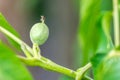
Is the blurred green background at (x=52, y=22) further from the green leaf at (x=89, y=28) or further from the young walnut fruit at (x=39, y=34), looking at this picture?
the young walnut fruit at (x=39, y=34)

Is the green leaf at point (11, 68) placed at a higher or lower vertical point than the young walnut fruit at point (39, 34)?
lower

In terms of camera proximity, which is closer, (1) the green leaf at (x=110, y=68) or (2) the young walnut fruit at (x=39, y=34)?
(1) the green leaf at (x=110, y=68)

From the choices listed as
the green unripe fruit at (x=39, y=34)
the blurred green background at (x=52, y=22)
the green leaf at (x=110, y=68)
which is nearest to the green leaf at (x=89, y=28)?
the green unripe fruit at (x=39, y=34)

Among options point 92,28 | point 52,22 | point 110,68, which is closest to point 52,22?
point 52,22

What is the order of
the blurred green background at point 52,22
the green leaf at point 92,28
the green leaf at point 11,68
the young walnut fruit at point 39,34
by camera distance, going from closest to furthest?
the green leaf at point 11,68, the young walnut fruit at point 39,34, the green leaf at point 92,28, the blurred green background at point 52,22

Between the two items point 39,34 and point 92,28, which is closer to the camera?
point 39,34

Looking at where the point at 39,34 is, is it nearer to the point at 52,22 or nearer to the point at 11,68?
the point at 11,68

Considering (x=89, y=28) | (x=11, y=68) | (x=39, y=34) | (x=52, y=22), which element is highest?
(x=52, y=22)

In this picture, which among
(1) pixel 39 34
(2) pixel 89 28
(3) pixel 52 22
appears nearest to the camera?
(1) pixel 39 34

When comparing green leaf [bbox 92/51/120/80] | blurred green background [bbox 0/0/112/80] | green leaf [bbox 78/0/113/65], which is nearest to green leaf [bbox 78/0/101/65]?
green leaf [bbox 78/0/113/65]

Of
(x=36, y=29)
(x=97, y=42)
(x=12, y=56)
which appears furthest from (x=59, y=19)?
(x=12, y=56)
